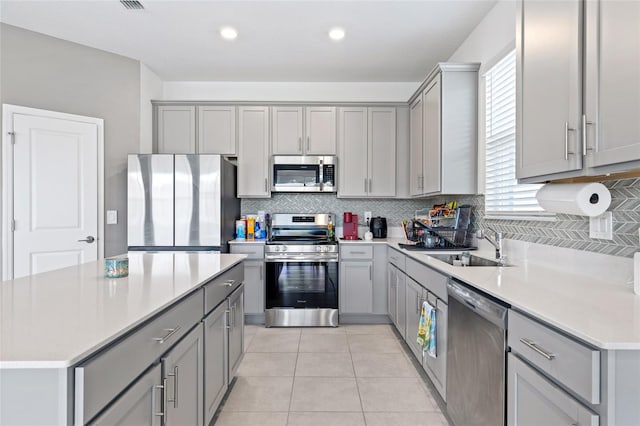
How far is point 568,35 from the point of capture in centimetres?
142

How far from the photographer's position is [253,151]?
4066mm

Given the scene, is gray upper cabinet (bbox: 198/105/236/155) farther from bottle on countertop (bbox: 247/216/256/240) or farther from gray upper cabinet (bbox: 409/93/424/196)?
gray upper cabinet (bbox: 409/93/424/196)

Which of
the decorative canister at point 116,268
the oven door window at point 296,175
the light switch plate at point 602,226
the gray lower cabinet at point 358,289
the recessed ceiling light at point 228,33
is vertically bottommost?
the gray lower cabinet at point 358,289

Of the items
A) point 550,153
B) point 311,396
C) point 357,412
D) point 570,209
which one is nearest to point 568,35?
point 550,153

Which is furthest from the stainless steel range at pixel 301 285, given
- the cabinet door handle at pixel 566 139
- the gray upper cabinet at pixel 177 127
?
the cabinet door handle at pixel 566 139

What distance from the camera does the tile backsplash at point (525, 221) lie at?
5.01 ft

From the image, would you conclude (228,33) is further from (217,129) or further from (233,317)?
(233,317)

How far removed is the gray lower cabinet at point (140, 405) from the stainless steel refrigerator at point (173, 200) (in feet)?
7.86

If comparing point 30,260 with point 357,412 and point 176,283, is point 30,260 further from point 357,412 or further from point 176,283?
point 357,412

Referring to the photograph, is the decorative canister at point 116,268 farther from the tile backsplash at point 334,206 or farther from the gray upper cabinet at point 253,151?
the tile backsplash at point 334,206

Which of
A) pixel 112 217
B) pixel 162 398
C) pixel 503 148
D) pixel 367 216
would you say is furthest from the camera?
pixel 367 216

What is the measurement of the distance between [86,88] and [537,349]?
4.15m

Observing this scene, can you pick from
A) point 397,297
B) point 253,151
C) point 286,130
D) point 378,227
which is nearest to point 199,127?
point 253,151

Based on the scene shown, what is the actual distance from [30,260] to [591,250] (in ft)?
13.5
